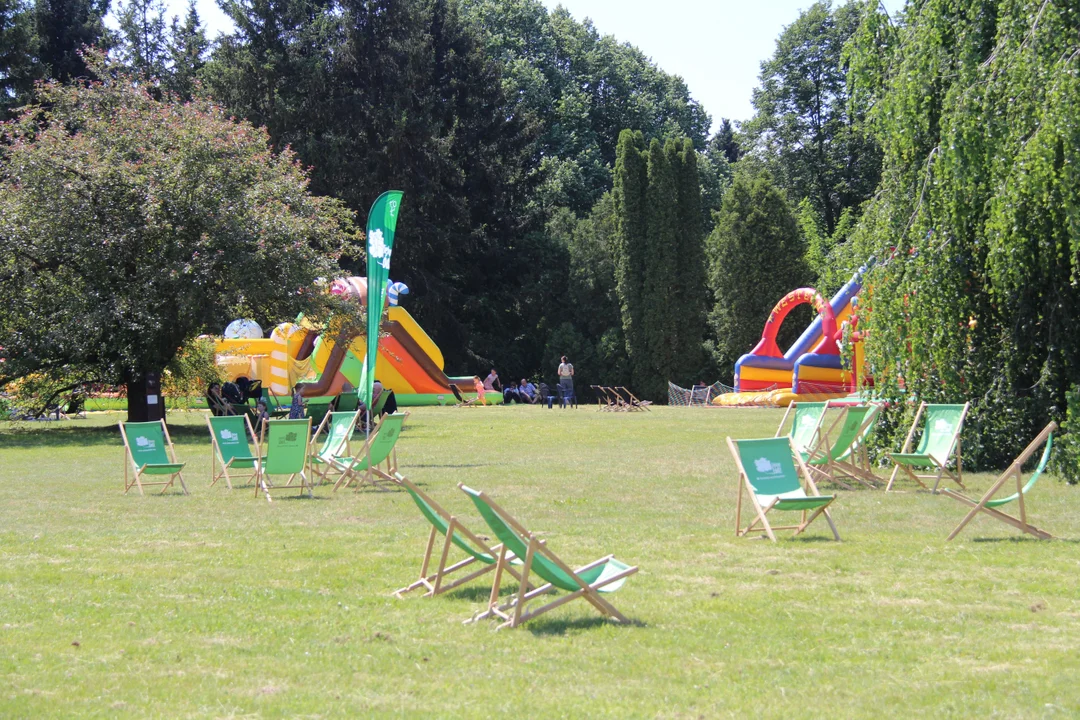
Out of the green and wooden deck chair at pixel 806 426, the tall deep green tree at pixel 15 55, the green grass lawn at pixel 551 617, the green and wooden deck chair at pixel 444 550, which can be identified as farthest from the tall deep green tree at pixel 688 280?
the green and wooden deck chair at pixel 444 550

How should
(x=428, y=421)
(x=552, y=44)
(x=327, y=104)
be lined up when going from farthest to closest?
1. (x=552, y=44)
2. (x=327, y=104)
3. (x=428, y=421)

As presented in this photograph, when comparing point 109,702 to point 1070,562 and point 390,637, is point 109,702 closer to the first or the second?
point 390,637

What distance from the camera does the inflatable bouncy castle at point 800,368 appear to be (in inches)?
1189

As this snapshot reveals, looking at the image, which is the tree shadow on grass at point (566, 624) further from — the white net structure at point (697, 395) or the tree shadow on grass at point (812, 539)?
the white net structure at point (697, 395)

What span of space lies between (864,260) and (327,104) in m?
30.7

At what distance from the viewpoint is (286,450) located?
12.0 metres

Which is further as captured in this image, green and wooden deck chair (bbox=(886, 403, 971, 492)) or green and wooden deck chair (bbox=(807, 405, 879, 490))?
green and wooden deck chair (bbox=(807, 405, 879, 490))

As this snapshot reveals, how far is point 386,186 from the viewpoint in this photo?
40.8 m

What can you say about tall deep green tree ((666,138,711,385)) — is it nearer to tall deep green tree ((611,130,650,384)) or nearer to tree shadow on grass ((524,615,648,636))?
tall deep green tree ((611,130,650,384))

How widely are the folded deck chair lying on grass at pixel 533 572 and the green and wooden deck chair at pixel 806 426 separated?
6.25 meters

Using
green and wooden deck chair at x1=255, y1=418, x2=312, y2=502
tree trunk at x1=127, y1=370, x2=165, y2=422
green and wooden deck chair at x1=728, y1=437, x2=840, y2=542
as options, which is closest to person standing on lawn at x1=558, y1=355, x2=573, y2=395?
tree trunk at x1=127, y1=370, x2=165, y2=422

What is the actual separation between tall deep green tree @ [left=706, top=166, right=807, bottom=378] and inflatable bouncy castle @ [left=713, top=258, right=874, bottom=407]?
689 centimetres

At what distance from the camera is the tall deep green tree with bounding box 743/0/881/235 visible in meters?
45.9

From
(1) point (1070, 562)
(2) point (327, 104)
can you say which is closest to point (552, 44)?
(2) point (327, 104)
